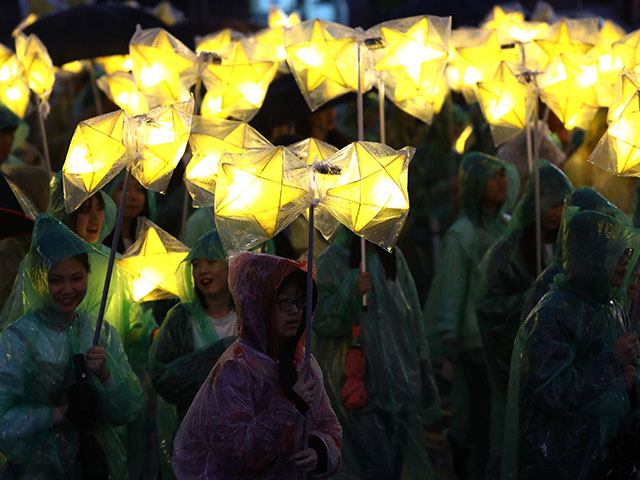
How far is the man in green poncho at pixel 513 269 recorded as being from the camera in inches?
224

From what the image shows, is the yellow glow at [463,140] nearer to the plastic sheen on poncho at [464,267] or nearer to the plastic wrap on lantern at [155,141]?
the plastic sheen on poncho at [464,267]

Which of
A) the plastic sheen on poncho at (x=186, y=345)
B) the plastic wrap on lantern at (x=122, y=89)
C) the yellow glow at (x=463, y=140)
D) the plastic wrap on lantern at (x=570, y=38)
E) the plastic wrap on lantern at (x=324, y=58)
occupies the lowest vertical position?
the yellow glow at (x=463, y=140)

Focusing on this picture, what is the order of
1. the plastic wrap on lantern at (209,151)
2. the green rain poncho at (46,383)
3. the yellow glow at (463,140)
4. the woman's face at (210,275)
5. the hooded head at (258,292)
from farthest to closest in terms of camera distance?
the yellow glow at (463,140) < the woman's face at (210,275) < the plastic wrap on lantern at (209,151) < the green rain poncho at (46,383) < the hooded head at (258,292)

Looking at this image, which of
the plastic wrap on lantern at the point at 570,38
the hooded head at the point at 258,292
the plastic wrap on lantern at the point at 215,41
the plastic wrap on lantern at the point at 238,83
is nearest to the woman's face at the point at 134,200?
→ the plastic wrap on lantern at the point at 238,83

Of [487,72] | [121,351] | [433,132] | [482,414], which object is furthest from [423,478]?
[433,132]

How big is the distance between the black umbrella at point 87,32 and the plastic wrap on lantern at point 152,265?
3.22 m

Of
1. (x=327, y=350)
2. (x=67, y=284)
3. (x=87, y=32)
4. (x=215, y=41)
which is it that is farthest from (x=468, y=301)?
(x=87, y=32)

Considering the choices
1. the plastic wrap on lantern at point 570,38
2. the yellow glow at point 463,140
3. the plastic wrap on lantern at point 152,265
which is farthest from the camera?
the yellow glow at point 463,140

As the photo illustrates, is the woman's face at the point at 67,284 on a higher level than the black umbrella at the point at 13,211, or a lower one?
higher

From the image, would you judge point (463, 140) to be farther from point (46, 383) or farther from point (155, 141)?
point (46, 383)

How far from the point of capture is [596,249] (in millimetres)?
4293

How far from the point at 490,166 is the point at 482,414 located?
1.56m

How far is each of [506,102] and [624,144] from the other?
1.33 meters

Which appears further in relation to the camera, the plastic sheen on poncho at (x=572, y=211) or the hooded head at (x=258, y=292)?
the plastic sheen on poncho at (x=572, y=211)
